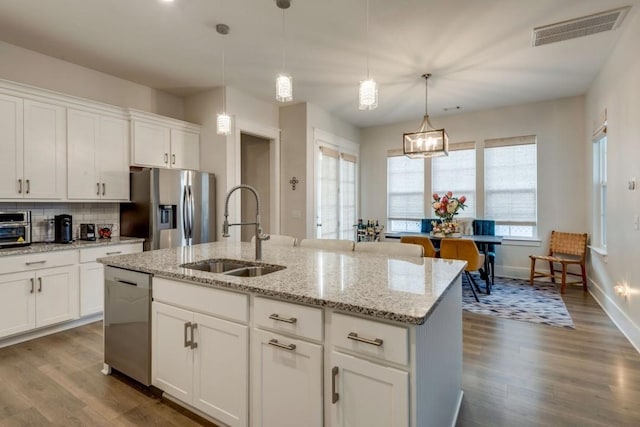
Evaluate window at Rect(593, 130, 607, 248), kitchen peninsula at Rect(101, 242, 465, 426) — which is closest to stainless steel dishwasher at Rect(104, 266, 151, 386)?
kitchen peninsula at Rect(101, 242, 465, 426)

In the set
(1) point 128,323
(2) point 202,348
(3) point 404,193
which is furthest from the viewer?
(3) point 404,193

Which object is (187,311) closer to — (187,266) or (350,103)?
(187,266)

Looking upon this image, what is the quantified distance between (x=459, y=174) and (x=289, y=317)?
5385 millimetres

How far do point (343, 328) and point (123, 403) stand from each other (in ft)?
5.66

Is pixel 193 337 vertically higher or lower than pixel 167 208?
lower

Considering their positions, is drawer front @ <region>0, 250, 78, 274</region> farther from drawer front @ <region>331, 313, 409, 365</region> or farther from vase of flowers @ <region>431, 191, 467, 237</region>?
vase of flowers @ <region>431, 191, 467, 237</region>

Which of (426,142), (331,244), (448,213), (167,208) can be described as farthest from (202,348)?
(448,213)

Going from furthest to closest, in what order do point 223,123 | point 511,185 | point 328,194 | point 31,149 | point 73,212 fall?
point 328,194
point 511,185
point 73,212
point 31,149
point 223,123

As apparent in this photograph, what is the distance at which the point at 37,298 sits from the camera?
3031 mm

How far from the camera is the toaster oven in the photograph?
117 inches

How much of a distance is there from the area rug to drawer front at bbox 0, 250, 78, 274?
435 cm

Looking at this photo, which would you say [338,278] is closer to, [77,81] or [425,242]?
[425,242]

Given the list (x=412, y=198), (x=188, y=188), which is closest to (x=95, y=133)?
(x=188, y=188)

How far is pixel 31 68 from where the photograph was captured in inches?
134
